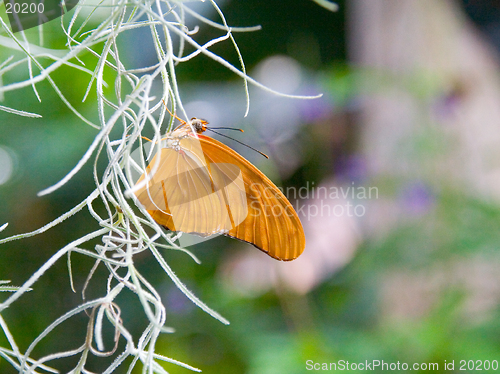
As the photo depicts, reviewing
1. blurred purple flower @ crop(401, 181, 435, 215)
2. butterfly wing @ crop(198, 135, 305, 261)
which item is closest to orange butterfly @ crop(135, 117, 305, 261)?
butterfly wing @ crop(198, 135, 305, 261)

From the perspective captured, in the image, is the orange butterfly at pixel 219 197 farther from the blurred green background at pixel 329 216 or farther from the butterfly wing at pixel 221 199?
the blurred green background at pixel 329 216

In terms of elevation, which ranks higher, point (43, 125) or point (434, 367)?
point (43, 125)

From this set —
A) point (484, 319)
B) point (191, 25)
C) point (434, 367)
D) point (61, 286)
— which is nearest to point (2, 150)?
point (61, 286)

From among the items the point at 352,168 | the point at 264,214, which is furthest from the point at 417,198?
the point at 264,214

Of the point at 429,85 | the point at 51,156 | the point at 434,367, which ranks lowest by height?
the point at 434,367

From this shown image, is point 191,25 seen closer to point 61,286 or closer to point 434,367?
point 61,286

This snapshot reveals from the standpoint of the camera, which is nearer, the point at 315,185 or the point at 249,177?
the point at 249,177

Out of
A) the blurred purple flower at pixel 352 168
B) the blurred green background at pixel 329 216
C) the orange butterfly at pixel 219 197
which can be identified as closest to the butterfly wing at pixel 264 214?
the orange butterfly at pixel 219 197

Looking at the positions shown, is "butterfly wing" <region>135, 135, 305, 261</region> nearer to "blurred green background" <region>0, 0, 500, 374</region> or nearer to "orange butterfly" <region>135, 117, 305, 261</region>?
"orange butterfly" <region>135, 117, 305, 261</region>
